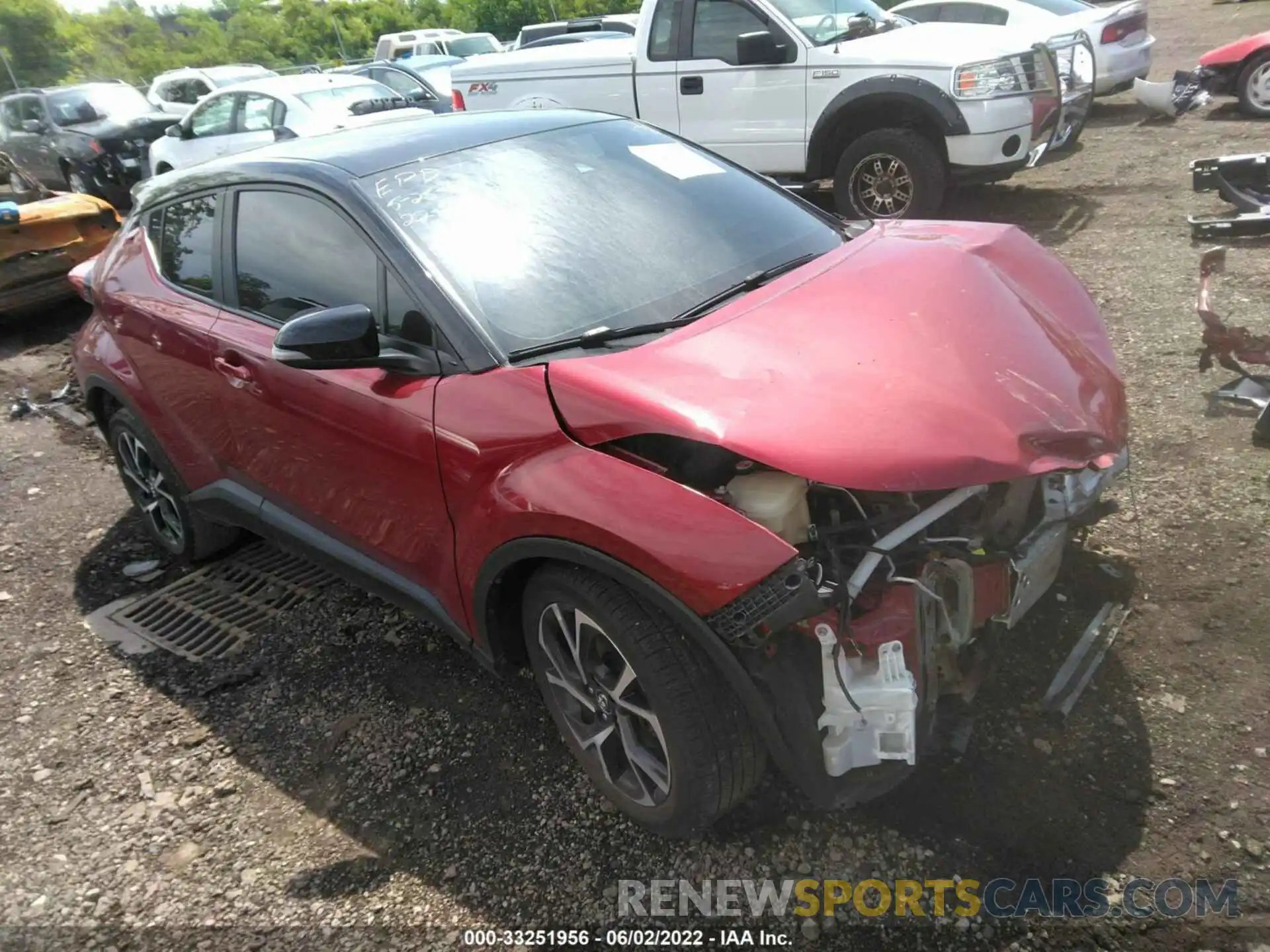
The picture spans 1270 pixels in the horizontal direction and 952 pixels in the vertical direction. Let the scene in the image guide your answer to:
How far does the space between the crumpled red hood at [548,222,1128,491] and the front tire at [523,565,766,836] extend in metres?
0.45

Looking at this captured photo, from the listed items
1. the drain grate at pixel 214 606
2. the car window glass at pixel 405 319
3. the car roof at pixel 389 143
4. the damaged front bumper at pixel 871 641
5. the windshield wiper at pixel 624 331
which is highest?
the car roof at pixel 389 143

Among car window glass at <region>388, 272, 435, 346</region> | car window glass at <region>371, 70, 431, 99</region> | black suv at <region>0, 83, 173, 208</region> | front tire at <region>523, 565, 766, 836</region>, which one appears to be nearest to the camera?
front tire at <region>523, 565, 766, 836</region>

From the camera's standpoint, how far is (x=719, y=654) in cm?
204

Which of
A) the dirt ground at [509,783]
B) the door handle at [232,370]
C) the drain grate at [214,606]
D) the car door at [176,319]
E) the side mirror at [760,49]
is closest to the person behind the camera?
the dirt ground at [509,783]

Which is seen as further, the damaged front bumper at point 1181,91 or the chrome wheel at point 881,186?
the damaged front bumper at point 1181,91

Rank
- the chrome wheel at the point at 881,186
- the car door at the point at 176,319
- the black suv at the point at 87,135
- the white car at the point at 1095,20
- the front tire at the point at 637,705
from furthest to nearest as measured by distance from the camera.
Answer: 1. the black suv at the point at 87,135
2. the white car at the point at 1095,20
3. the chrome wheel at the point at 881,186
4. the car door at the point at 176,319
5. the front tire at the point at 637,705

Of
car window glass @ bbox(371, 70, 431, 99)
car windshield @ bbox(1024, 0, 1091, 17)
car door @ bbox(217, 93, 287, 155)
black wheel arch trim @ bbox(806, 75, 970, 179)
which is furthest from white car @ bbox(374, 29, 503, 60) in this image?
black wheel arch trim @ bbox(806, 75, 970, 179)

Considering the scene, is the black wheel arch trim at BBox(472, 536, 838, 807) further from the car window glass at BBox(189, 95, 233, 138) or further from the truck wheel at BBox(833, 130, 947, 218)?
the car window glass at BBox(189, 95, 233, 138)

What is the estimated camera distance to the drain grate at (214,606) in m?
3.68

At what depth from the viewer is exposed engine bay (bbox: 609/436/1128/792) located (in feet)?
6.62

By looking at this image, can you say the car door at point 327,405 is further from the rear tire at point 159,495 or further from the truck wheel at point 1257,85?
the truck wheel at point 1257,85

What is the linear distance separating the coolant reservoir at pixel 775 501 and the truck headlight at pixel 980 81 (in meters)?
5.54

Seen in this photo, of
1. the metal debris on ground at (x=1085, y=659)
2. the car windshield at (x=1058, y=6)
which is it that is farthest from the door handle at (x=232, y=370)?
the car windshield at (x=1058, y=6)

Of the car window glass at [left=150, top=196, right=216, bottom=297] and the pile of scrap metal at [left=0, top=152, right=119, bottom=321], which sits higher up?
the car window glass at [left=150, top=196, right=216, bottom=297]
